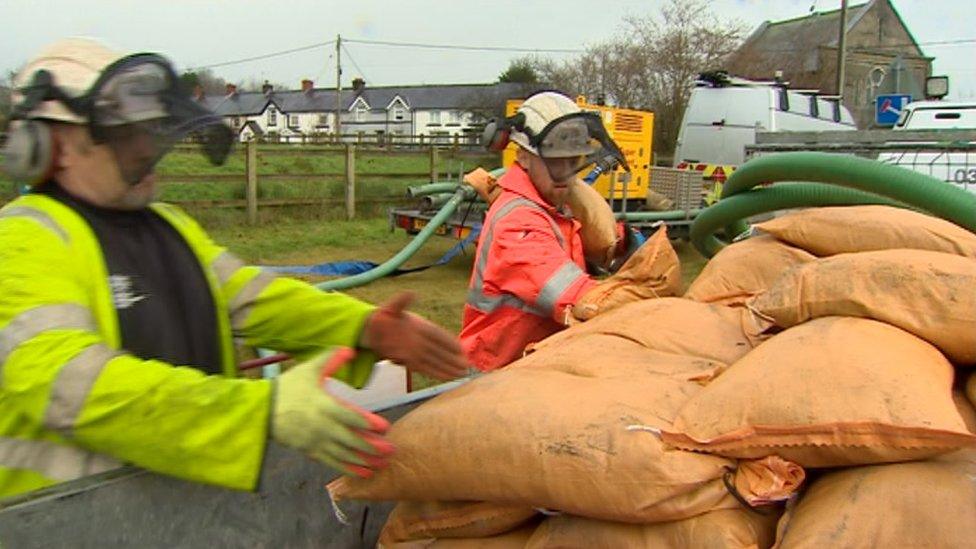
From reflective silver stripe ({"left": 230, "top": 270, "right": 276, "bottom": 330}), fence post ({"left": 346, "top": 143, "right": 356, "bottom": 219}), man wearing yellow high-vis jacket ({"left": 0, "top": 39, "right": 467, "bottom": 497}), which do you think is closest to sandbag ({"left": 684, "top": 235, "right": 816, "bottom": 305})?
man wearing yellow high-vis jacket ({"left": 0, "top": 39, "right": 467, "bottom": 497})

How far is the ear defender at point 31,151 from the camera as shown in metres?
1.37

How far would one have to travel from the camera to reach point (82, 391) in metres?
1.13

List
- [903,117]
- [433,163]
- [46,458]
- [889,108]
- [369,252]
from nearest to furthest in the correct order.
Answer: [46,458] < [903,117] < [889,108] < [369,252] < [433,163]

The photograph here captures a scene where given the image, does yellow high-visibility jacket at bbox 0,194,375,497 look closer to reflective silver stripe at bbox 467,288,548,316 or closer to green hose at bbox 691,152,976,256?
reflective silver stripe at bbox 467,288,548,316

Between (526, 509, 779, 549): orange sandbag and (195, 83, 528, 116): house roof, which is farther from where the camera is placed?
(195, 83, 528, 116): house roof

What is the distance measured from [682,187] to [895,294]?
8.83 m

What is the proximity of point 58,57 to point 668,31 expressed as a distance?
23071 mm

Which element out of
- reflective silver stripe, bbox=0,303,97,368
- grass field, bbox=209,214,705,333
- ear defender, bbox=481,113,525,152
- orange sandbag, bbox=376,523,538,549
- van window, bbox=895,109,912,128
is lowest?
grass field, bbox=209,214,705,333

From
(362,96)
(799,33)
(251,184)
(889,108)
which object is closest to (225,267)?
(889,108)

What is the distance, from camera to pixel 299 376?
1.15 m

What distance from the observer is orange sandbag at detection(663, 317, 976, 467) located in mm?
1332

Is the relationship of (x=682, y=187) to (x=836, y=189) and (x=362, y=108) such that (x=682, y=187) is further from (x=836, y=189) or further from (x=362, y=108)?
(x=362, y=108)

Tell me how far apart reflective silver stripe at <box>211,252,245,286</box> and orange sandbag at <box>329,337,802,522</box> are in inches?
17.6

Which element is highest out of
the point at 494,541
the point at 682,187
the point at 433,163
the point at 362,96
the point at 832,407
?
the point at 362,96
